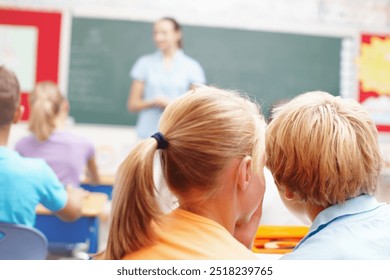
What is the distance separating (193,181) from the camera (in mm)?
1100

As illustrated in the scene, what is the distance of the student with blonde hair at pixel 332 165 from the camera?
110 cm

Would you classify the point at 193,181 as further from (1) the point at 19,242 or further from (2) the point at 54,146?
(2) the point at 54,146

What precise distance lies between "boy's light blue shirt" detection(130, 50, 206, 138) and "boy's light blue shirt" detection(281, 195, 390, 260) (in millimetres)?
3180

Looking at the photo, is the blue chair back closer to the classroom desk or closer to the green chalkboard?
the classroom desk

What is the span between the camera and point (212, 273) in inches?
41.5

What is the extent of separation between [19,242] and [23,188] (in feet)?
0.75

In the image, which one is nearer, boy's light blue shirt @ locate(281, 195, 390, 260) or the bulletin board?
boy's light blue shirt @ locate(281, 195, 390, 260)

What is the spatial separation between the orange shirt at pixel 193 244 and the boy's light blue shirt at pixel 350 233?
0.13 m

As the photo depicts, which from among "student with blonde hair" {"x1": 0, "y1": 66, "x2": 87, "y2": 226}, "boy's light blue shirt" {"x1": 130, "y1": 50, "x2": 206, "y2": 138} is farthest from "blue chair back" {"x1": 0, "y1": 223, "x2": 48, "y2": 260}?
"boy's light blue shirt" {"x1": 130, "y1": 50, "x2": 206, "y2": 138}

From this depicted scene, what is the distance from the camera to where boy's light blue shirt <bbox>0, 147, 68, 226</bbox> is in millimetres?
1696

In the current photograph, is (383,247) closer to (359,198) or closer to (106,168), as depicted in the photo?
(359,198)

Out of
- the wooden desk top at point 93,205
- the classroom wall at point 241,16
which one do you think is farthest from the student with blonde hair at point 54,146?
the classroom wall at point 241,16

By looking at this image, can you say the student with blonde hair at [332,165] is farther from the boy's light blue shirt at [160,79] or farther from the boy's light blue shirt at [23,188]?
the boy's light blue shirt at [160,79]

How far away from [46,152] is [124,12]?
7.16 feet
